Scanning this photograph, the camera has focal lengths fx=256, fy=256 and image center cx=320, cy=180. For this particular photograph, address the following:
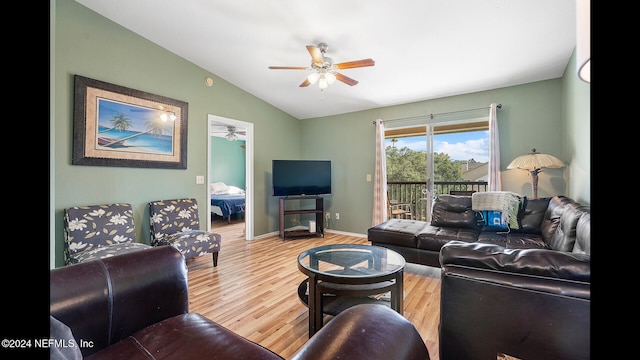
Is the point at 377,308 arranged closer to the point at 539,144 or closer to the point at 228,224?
the point at 539,144

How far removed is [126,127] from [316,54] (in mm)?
2359

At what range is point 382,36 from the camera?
8.65ft

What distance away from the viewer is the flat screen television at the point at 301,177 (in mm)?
4488

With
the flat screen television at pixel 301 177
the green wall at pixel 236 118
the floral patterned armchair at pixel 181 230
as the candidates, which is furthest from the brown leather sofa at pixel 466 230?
the floral patterned armchair at pixel 181 230

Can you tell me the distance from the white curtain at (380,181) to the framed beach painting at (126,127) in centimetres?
296

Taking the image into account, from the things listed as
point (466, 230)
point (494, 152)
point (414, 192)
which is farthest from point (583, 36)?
point (414, 192)

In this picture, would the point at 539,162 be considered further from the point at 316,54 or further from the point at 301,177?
the point at 301,177

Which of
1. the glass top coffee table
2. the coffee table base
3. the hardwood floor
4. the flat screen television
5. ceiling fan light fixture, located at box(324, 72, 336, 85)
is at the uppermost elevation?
ceiling fan light fixture, located at box(324, 72, 336, 85)

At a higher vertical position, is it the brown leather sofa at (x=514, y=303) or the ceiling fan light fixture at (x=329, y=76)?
the ceiling fan light fixture at (x=329, y=76)

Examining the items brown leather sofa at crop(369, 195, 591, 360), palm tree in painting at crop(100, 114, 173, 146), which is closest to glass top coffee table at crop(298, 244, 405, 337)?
brown leather sofa at crop(369, 195, 591, 360)

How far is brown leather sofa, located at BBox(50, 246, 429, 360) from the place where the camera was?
0.72 metres

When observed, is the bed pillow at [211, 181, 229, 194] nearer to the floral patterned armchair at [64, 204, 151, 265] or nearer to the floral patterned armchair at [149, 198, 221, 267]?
the floral patterned armchair at [149, 198, 221, 267]

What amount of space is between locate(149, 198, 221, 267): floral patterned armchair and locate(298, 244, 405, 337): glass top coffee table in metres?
1.43

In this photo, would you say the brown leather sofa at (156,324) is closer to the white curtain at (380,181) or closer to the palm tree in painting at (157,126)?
the palm tree in painting at (157,126)
